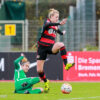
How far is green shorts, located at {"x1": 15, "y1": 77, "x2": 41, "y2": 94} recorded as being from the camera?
410 inches

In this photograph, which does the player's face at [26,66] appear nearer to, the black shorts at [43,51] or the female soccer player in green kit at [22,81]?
the female soccer player in green kit at [22,81]

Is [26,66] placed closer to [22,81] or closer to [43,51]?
[22,81]

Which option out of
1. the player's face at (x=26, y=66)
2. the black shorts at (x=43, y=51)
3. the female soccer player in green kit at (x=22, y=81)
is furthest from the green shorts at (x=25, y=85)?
the black shorts at (x=43, y=51)

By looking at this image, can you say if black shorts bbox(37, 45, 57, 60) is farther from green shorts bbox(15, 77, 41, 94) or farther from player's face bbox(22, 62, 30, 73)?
green shorts bbox(15, 77, 41, 94)

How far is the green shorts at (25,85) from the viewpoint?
10406mm

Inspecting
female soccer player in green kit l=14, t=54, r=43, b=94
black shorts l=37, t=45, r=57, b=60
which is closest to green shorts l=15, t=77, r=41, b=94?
female soccer player in green kit l=14, t=54, r=43, b=94

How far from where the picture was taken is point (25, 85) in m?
10.4

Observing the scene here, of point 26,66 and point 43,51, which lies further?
point 43,51

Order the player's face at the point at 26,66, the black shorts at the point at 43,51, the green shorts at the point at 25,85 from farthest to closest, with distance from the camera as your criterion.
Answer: the black shorts at the point at 43,51, the player's face at the point at 26,66, the green shorts at the point at 25,85

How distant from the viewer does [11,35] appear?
17.7 meters

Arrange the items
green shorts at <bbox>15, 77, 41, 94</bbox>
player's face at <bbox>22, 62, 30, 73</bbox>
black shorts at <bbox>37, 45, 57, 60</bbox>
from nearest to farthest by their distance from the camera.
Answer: green shorts at <bbox>15, 77, 41, 94</bbox>
player's face at <bbox>22, 62, 30, 73</bbox>
black shorts at <bbox>37, 45, 57, 60</bbox>

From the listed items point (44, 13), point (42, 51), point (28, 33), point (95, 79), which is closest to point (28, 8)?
point (44, 13)

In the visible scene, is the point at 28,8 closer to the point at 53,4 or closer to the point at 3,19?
the point at 53,4

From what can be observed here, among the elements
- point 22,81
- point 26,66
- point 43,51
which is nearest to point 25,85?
point 22,81
